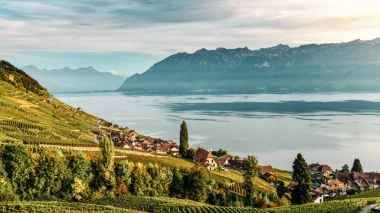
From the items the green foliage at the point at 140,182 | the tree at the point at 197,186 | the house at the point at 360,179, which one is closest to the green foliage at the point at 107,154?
the green foliage at the point at 140,182

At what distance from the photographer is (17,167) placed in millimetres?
34812

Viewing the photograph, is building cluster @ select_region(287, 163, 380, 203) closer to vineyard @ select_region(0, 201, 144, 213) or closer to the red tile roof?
the red tile roof

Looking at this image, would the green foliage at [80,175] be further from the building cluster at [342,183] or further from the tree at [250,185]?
the building cluster at [342,183]

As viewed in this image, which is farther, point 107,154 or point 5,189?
point 107,154

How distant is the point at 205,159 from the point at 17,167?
132 ft

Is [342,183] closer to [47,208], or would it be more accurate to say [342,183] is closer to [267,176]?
[267,176]

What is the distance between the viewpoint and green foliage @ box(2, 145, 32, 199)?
3453 cm

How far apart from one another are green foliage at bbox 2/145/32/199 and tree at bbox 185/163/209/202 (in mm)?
20596

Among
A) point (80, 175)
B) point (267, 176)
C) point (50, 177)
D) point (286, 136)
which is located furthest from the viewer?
point (286, 136)

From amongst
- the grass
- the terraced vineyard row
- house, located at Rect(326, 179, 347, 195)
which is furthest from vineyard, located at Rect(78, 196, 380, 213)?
the grass

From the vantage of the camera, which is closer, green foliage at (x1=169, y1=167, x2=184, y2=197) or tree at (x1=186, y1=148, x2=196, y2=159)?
green foliage at (x1=169, y1=167, x2=184, y2=197)

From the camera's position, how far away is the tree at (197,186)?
4516 cm

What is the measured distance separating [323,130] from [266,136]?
101 ft

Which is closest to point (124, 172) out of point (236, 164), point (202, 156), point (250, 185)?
point (250, 185)
